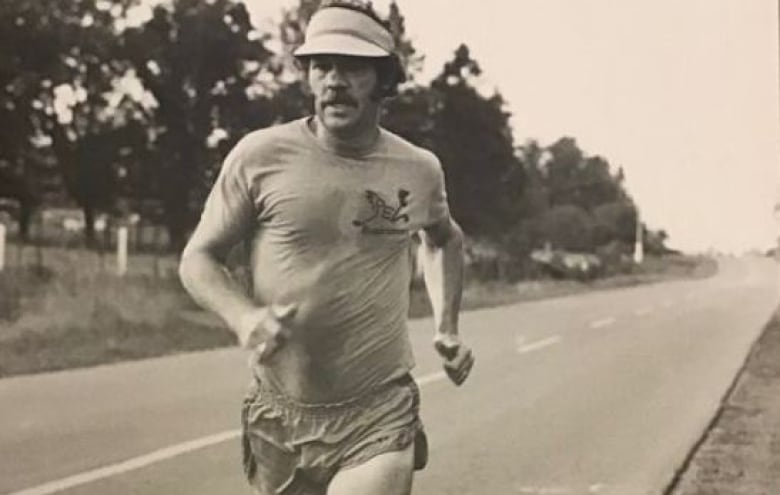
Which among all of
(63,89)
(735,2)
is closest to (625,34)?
(735,2)

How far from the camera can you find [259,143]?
103cm

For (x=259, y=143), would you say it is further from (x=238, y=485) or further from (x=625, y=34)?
(x=625, y=34)

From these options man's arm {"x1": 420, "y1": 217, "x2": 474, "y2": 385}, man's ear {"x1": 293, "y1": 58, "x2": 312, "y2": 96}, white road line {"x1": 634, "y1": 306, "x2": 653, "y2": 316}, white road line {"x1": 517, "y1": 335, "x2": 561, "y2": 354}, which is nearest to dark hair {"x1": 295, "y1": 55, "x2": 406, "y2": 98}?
man's ear {"x1": 293, "y1": 58, "x2": 312, "y2": 96}

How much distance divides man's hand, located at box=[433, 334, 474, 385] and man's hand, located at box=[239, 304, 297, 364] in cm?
16

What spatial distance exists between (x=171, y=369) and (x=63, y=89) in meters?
0.33

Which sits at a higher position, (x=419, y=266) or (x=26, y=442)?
(x=419, y=266)

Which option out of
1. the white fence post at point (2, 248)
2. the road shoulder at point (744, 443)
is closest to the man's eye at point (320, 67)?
the white fence post at point (2, 248)

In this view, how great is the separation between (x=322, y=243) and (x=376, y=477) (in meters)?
0.19

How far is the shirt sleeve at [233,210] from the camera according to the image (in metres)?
1.02

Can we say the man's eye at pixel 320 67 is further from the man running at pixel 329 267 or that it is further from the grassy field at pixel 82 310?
the grassy field at pixel 82 310

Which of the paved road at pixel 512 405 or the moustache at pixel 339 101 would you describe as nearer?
the moustache at pixel 339 101

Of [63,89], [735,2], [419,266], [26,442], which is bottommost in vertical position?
[26,442]

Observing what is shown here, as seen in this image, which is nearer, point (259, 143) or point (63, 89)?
point (259, 143)

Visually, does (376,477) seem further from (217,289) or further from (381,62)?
(381,62)
